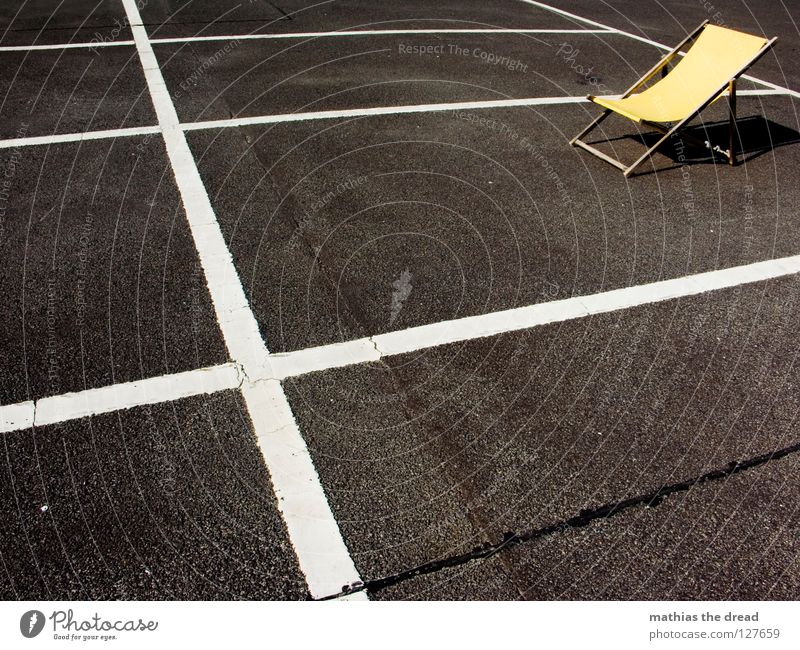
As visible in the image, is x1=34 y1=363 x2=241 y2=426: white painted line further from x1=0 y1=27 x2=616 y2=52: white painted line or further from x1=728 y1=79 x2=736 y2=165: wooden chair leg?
x1=0 y1=27 x2=616 y2=52: white painted line

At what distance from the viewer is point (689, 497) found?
3160 mm

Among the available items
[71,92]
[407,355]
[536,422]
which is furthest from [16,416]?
[71,92]

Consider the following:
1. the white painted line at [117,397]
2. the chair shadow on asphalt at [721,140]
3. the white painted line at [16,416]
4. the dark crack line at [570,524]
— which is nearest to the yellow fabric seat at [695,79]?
the chair shadow on asphalt at [721,140]

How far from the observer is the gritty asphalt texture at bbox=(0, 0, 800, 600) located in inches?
113

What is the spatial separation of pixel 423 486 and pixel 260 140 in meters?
4.26

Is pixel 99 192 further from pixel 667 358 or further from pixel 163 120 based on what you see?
pixel 667 358

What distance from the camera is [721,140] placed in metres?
6.86

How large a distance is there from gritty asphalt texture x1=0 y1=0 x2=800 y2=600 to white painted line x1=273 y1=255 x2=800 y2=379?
0.09 metres

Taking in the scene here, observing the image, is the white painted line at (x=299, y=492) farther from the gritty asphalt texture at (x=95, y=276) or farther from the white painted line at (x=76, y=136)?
the white painted line at (x=76, y=136)

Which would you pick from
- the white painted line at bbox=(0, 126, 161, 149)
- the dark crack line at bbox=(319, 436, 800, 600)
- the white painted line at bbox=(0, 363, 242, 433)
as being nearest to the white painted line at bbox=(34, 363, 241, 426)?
the white painted line at bbox=(0, 363, 242, 433)

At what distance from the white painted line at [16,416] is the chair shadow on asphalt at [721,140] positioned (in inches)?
199

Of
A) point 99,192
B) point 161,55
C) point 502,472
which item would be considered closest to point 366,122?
point 99,192
